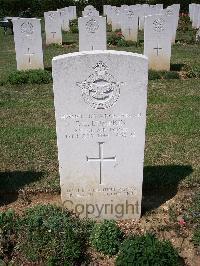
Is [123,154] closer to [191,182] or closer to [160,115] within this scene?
[191,182]

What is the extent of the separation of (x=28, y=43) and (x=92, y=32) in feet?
7.48

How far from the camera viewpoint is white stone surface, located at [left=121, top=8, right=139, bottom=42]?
64.0ft

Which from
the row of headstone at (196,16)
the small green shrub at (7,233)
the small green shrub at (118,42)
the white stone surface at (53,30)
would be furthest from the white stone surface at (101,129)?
the row of headstone at (196,16)

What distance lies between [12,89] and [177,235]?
25.4 ft

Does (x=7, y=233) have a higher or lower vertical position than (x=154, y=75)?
lower

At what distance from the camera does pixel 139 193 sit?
18.3 feet

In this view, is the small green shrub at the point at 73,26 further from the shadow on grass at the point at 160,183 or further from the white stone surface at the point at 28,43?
the shadow on grass at the point at 160,183

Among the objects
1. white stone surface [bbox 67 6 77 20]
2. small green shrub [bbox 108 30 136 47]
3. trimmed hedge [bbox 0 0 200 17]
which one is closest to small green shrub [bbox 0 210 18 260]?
small green shrub [bbox 108 30 136 47]

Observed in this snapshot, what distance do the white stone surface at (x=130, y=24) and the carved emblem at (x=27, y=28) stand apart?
7.53 metres

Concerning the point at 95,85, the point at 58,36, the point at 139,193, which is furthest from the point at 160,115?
the point at 58,36

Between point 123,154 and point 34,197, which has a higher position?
point 123,154

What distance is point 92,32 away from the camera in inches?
561

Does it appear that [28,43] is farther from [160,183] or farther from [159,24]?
[160,183]

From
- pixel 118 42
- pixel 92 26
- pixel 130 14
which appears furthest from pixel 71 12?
pixel 92 26
